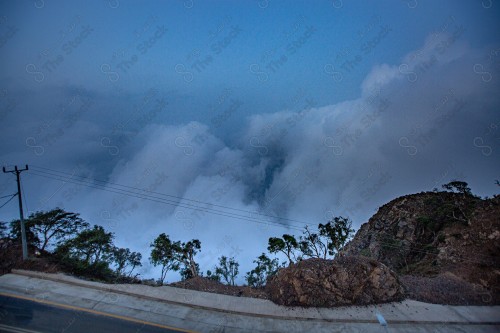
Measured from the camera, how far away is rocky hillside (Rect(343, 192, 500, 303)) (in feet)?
77.3

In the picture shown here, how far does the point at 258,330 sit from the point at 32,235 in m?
23.8

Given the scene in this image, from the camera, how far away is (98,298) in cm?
1698

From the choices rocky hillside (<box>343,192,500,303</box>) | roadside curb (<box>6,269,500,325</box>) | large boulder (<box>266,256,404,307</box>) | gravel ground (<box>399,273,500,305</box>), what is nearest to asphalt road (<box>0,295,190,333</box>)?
roadside curb (<box>6,269,500,325</box>)

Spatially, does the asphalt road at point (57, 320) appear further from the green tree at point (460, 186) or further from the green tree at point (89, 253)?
the green tree at point (460, 186)

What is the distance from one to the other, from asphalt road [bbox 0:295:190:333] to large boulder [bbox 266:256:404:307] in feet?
25.9

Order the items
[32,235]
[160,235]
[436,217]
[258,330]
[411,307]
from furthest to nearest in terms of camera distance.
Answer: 1. [436,217]
2. [160,235]
3. [32,235]
4. [411,307]
5. [258,330]

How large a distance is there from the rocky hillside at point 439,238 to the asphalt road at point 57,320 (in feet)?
77.5

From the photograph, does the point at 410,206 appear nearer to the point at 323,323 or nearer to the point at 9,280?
the point at 323,323

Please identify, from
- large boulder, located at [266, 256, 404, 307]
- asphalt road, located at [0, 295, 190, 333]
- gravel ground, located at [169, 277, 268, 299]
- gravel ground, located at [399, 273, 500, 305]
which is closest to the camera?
asphalt road, located at [0, 295, 190, 333]

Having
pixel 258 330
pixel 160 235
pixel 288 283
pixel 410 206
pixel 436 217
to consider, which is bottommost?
pixel 258 330

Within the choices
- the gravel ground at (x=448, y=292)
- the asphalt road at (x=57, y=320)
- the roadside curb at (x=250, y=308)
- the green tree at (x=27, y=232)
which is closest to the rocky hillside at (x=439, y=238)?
the gravel ground at (x=448, y=292)

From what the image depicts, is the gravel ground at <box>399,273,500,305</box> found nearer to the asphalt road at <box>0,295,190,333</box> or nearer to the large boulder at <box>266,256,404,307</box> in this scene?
the large boulder at <box>266,256,404,307</box>

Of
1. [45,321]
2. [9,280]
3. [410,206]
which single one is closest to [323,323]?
[45,321]

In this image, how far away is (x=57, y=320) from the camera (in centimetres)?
1427
